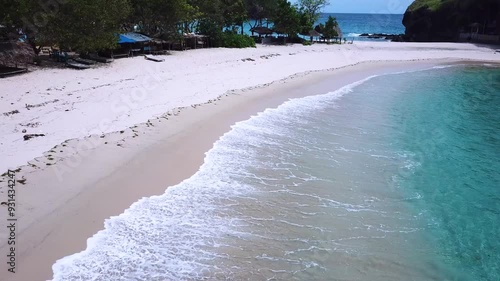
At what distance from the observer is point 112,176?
375 inches

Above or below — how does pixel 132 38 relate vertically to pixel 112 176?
above

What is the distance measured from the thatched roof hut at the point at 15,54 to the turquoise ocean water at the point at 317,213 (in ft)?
47.0

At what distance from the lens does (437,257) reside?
24.2 ft

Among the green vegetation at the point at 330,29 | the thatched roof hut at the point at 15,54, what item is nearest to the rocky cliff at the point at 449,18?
the green vegetation at the point at 330,29

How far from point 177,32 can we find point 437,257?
97.1 ft

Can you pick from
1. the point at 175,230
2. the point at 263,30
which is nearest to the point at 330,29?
the point at 263,30

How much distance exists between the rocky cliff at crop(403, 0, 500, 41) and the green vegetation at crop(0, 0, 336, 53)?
2431 centimetres

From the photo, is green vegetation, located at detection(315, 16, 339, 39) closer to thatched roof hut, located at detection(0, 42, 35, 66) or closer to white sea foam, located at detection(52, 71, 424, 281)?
thatched roof hut, located at detection(0, 42, 35, 66)

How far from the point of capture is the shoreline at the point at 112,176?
6.86m

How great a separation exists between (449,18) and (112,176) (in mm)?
70274

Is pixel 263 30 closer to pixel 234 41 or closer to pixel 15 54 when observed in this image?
pixel 234 41

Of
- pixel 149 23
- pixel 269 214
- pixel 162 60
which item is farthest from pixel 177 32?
pixel 269 214

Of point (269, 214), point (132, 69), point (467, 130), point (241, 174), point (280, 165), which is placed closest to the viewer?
point (269, 214)

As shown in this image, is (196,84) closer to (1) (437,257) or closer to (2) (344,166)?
(2) (344,166)
